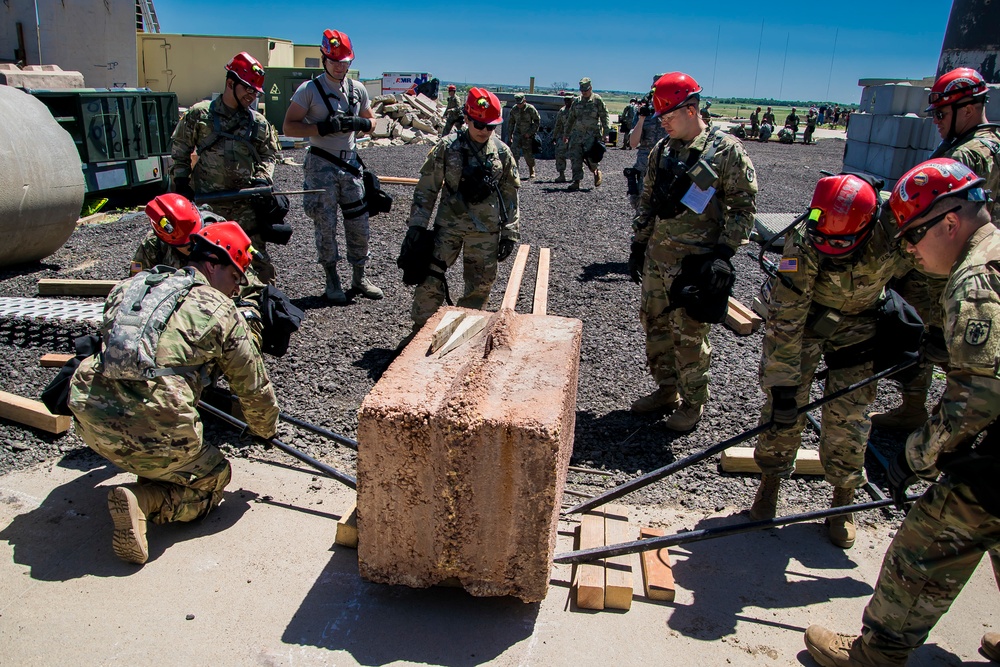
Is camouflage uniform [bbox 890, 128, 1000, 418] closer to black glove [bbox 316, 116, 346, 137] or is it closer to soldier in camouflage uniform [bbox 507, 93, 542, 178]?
black glove [bbox 316, 116, 346, 137]

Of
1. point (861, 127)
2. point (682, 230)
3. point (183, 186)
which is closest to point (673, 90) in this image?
point (682, 230)

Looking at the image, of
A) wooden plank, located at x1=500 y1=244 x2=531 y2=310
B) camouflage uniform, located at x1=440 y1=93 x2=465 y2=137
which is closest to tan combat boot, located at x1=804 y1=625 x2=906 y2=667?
wooden plank, located at x1=500 y1=244 x2=531 y2=310

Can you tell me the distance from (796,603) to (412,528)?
1890mm

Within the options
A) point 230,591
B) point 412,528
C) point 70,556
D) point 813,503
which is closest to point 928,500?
point 813,503

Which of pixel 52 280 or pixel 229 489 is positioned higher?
pixel 52 280

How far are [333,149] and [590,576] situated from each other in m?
4.91

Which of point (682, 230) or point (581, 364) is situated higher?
point (682, 230)

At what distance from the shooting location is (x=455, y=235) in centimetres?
579

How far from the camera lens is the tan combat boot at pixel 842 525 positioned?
3928mm

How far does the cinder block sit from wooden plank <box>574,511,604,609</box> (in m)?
12.9

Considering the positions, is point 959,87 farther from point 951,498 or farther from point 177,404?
point 177,404

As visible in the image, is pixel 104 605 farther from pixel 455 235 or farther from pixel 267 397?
pixel 455 235

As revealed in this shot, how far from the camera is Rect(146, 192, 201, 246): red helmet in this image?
160 inches

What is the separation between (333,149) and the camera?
6.88 meters
